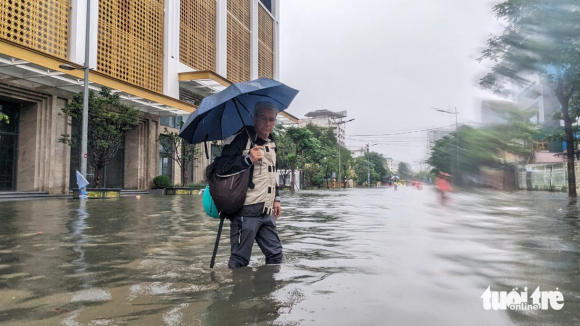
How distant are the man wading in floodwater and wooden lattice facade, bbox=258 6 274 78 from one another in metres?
39.3

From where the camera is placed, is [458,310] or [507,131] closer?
[458,310]

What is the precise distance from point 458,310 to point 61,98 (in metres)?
22.6

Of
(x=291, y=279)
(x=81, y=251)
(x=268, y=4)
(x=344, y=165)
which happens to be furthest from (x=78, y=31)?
(x=344, y=165)

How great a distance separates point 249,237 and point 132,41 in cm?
2451

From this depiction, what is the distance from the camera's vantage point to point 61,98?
67.5ft

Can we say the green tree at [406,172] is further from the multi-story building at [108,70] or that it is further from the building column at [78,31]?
the building column at [78,31]

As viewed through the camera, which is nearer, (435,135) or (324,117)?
→ (435,135)

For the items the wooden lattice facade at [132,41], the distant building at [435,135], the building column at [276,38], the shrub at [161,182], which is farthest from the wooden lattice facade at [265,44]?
the distant building at [435,135]

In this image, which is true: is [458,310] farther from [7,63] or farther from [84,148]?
[7,63]

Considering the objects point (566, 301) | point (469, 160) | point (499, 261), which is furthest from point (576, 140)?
point (566, 301)

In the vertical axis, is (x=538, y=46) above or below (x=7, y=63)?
below

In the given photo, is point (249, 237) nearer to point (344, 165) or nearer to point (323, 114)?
point (344, 165)

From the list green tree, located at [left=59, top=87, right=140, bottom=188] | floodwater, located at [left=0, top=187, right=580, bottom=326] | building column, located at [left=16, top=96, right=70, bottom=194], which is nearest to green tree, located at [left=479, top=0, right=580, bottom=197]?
floodwater, located at [left=0, top=187, right=580, bottom=326]

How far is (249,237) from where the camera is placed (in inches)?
122
